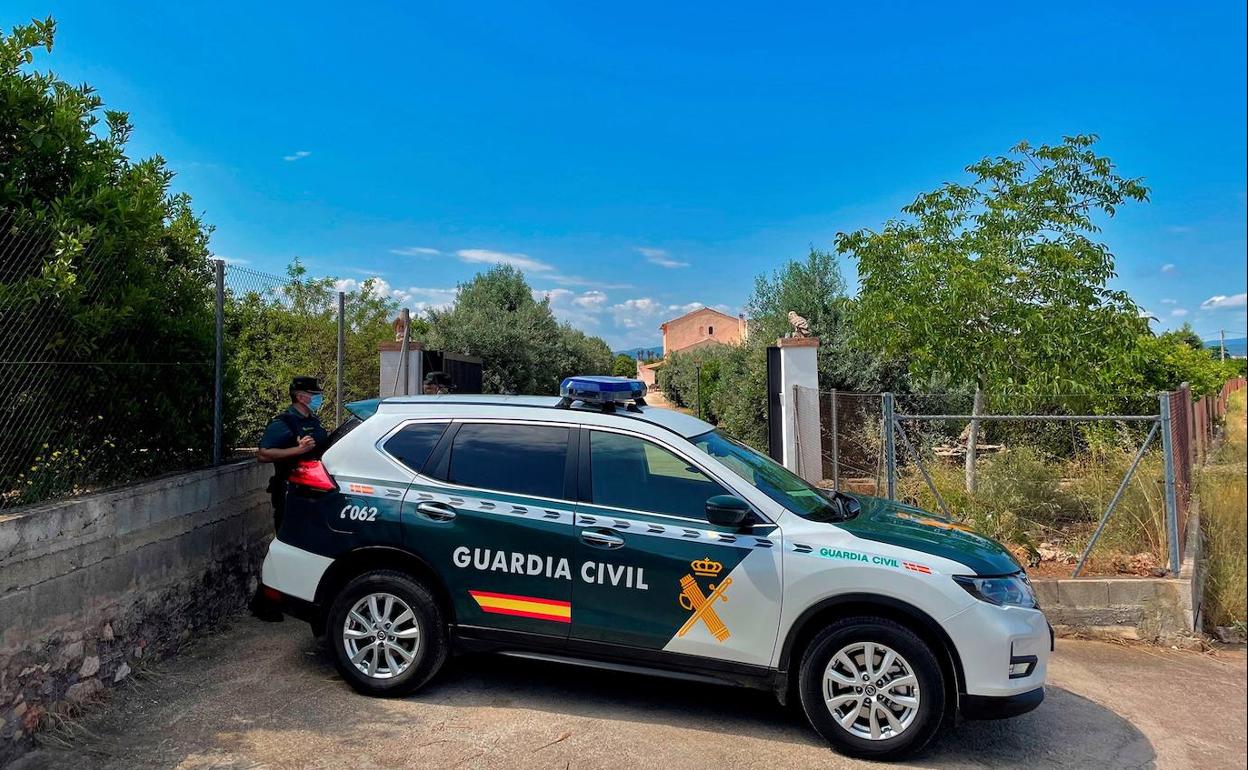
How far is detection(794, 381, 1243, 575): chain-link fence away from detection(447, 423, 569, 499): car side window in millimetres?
3654

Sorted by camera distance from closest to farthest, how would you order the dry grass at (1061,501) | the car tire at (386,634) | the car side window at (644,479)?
the car side window at (644,479) < the car tire at (386,634) < the dry grass at (1061,501)

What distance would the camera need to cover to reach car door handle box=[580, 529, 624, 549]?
4273 millimetres

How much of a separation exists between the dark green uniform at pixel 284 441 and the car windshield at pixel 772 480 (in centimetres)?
275

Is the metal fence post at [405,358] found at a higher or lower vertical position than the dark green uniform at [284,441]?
higher

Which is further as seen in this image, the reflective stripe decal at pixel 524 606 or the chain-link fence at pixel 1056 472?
the chain-link fence at pixel 1056 472

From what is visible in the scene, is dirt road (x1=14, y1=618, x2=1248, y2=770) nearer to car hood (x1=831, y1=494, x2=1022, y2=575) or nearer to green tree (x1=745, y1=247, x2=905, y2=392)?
car hood (x1=831, y1=494, x2=1022, y2=575)

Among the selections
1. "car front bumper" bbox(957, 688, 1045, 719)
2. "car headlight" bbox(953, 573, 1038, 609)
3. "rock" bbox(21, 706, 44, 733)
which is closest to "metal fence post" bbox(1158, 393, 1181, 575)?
"car headlight" bbox(953, 573, 1038, 609)

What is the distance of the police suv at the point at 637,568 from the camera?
391 cm

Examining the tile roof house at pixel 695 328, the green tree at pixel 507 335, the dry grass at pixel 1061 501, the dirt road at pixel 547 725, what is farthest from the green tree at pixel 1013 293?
the tile roof house at pixel 695 328

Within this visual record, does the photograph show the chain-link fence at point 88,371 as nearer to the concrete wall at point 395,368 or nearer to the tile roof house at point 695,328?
the concrete wall at point 395,368

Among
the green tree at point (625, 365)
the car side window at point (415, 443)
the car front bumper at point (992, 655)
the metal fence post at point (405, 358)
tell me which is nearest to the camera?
the car front bumper at point (992, 655)


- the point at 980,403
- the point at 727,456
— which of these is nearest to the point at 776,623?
the point at 727,456

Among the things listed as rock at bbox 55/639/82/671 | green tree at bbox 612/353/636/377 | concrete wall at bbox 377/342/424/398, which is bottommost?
rock at bbox 55/639/82/671

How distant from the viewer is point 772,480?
15.4 ft
